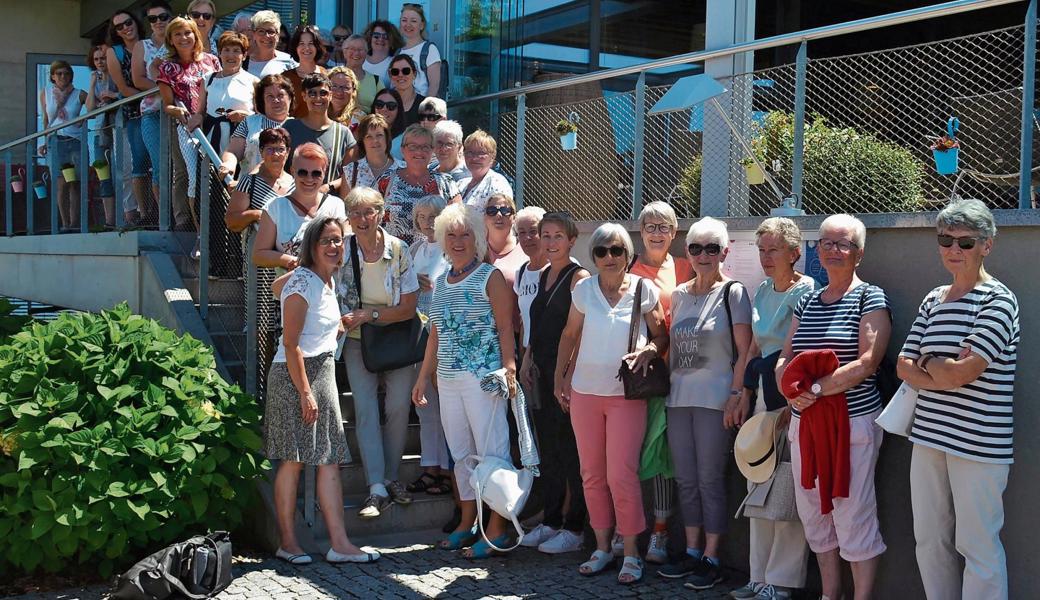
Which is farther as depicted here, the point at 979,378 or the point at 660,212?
the point at 660,212

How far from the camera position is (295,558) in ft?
19.6

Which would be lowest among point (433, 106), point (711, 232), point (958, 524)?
point (958, 524)

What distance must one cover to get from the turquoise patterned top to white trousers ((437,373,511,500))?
0.08 meters

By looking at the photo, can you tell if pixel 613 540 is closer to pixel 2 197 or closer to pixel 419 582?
pixel 419 582

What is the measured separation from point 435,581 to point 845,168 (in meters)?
3.18

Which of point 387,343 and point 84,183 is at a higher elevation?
point 84,183

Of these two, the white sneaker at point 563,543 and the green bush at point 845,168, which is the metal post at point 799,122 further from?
the white sneaker at point 563,543

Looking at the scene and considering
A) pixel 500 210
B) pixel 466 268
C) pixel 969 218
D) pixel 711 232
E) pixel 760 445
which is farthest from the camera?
pixel 500 210

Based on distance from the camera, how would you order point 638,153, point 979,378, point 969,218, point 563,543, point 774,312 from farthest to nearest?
point 638,153
point 563,543
point 774,312
point 979,378
point 969,218

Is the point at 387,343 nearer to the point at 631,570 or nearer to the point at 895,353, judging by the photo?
the point at 631,570

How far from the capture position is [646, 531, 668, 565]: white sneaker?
5.97 m

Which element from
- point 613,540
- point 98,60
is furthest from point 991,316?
point 98,60

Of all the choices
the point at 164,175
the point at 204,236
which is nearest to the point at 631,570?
the point at 204,236

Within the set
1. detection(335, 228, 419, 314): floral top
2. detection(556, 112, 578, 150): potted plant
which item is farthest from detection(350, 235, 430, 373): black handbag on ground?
detection(556, 112, 578, 150): potted plant
